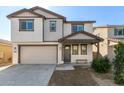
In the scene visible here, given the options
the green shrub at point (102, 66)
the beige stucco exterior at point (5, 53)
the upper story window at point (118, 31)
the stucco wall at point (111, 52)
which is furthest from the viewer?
the upper story window at point (118, 31)

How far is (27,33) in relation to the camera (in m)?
21.4

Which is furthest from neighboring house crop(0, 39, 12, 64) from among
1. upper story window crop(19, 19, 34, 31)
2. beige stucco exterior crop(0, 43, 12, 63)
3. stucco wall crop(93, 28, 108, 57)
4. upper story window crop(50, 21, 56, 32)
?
stucco wall crop(93, 28, 108, 57)

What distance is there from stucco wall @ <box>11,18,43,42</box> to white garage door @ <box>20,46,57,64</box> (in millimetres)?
1325

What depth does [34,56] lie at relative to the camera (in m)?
22.4

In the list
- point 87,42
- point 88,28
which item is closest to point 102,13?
point 88,28

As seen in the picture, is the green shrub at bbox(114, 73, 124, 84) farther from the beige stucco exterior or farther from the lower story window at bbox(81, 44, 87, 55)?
the beige stucco exterior

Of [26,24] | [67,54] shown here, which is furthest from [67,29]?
[26,24]

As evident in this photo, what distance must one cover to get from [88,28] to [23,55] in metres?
8.41

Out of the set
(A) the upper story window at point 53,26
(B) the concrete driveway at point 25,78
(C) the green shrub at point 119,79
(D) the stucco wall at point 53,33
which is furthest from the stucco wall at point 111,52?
(C) the green shrub at point 119,79

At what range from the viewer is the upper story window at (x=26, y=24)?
2120 centimetres

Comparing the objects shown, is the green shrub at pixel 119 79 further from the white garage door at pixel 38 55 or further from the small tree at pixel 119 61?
the white garage door at pixel 38 55

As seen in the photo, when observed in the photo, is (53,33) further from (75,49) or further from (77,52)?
(77,52)
